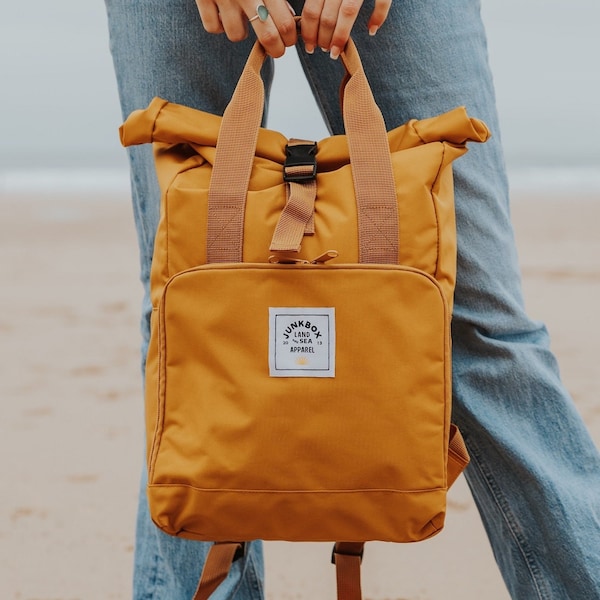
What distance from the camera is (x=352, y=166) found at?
3.14 ft

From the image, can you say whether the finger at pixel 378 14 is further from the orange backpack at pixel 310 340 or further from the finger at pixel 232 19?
the finger at pixel 232 19

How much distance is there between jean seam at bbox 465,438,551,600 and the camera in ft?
3.52

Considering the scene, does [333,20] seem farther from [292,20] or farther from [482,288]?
[482,288]

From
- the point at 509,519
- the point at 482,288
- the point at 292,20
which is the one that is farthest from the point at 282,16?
the point at 509,519

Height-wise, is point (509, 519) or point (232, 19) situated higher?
point (232, 19)

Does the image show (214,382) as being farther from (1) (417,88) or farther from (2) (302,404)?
(1) (417,88)

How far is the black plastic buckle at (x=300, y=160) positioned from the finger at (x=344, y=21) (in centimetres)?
12

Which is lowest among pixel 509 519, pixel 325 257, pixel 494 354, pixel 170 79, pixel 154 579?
pixel 154 579

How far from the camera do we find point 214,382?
0.94 metres

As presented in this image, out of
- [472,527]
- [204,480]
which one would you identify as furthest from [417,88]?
[472,527]

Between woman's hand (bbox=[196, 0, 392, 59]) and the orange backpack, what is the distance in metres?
0.03

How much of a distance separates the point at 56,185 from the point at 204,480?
36.2 feet

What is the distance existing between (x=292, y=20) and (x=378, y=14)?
0.32 ft

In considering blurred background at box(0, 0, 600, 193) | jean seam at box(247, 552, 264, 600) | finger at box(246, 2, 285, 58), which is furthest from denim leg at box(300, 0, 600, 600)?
blurred background at box(0, 0, 600, 193)
